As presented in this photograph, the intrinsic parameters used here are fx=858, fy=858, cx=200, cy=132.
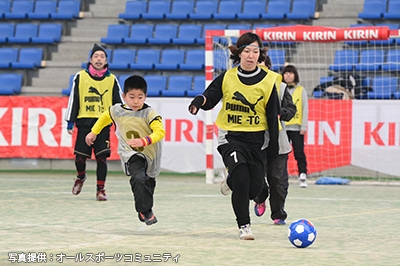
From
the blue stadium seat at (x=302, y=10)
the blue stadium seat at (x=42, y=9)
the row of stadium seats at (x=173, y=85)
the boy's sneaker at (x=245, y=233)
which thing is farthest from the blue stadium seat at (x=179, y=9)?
the boy's sneaker at (x=245, y=233)

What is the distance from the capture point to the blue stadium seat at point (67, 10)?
23.4 m

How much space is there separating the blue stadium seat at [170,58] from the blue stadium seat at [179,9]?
4.70 feet

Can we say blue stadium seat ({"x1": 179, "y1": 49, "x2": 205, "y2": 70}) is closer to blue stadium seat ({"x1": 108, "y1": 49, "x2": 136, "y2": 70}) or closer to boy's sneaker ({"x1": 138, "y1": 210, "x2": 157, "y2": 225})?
blue stadium seat ({"x1": 108, "y1": 49, "x2": 136, "y2": 70})

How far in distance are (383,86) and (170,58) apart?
18.8 ft

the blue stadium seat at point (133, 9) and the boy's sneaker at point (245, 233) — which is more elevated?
the blue stadium seat at point (133, 9)

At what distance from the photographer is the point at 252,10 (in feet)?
71.9

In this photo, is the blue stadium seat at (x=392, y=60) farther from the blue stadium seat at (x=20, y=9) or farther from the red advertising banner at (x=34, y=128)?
the blue stadium seat at (x=20, y=9)

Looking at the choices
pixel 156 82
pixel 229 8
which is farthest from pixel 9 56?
pixel 229 8

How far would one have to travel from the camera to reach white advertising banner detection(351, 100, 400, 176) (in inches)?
617

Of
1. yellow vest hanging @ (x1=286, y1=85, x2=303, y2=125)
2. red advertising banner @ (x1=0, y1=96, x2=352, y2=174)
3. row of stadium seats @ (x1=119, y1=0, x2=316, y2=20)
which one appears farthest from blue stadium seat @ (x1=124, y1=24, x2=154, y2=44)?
yellow vest hanging @ (x1=286, y1=85, x2=303, y2=125)

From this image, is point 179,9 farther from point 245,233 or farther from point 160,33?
point 245,233

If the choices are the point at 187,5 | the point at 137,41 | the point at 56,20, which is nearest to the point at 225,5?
the point at 187,5

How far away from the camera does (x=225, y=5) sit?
22.3 meters

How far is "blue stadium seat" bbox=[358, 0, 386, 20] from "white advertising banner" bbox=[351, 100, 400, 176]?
187 inches
